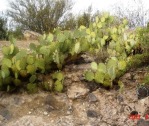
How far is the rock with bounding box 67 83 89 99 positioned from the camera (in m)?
4.05

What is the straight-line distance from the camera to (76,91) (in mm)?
4094

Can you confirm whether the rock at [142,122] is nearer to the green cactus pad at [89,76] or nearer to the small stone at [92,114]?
the small stone at [92,114]

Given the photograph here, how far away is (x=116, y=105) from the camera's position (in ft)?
12.7

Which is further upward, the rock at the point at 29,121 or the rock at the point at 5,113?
the rock at the point at 5,113

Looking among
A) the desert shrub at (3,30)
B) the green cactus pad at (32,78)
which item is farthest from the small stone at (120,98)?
the desert shrub at (3,30)

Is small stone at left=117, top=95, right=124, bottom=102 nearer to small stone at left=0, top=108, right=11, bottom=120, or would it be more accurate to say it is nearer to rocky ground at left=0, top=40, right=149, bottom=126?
rocky ground at left=0, top=40, right=149, bottom=126

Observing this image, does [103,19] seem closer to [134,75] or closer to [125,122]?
[134,75]

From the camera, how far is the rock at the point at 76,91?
4047mm

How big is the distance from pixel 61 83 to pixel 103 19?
198 cm

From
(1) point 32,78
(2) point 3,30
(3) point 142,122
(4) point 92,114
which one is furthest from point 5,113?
(2) point 3,30

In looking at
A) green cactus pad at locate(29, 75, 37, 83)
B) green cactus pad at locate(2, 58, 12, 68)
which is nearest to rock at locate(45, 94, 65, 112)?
green cactus pad at locate(29, 75, 37, 83)

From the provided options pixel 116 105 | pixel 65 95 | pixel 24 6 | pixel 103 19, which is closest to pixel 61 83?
pixel 65 95

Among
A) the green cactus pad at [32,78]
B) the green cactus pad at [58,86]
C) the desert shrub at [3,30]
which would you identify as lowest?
the green cactus pad at [58,86]

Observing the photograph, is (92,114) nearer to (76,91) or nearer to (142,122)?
(76,91)
